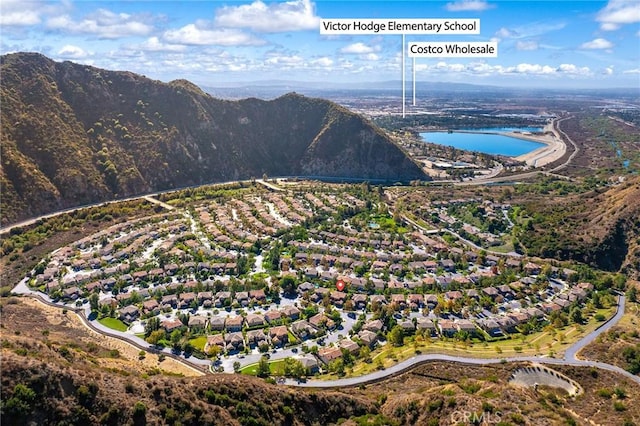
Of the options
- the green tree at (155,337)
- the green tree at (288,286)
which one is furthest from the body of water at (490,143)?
the green tree at (155,337)

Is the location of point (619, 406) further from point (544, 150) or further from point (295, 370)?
point (544, 150)

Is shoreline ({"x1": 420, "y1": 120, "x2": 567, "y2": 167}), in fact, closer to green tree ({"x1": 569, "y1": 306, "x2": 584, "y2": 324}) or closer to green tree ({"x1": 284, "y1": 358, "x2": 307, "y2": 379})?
green tree ({"x1": 569, "y1": 306, "x2": 584, "y2": 324})

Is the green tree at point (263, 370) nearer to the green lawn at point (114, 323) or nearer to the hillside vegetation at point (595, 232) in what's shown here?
the green lawn at point (114, 323)

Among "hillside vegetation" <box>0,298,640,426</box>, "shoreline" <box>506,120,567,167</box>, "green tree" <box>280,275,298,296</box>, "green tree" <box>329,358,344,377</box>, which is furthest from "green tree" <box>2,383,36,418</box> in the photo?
"shoreline" <box>506,120,567,167</box>

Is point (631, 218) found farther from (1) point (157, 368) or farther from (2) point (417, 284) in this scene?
(1) point (157, 368)

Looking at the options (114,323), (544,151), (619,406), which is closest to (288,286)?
(114,323)
